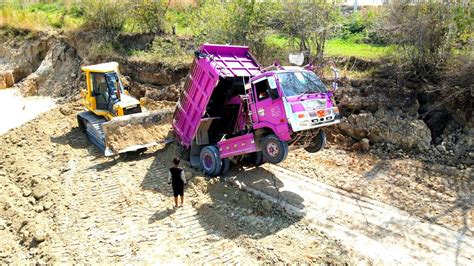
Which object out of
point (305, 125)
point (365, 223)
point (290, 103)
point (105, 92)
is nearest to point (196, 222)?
point (305, 125)

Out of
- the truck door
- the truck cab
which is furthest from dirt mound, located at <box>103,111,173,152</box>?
the truck cab

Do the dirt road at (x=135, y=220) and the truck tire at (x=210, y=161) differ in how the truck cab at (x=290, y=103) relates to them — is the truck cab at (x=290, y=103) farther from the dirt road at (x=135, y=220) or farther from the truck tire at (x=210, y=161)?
the dirt road at (x=135, y=220)

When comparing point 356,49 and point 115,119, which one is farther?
point 356,49

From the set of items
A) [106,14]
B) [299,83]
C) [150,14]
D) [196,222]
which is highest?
[106,14]

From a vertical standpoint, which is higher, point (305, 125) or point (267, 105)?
point (267, 105)

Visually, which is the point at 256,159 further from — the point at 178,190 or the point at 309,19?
the point at 309,19

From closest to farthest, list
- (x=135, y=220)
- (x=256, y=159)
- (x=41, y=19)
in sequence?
(x=135, y=220), (x=256, y=159), (x=41, y=19)

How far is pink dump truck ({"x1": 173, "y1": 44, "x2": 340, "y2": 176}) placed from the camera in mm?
8820

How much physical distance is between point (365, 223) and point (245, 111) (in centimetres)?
385

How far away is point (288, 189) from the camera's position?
974cm

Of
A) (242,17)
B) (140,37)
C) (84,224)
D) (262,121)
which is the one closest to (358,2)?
(242,17)

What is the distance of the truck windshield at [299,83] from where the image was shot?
29.4 feet

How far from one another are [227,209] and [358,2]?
15746 mm

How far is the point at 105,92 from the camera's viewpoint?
13.6 metres
